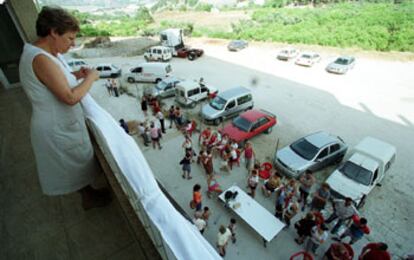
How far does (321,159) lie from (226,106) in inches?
204

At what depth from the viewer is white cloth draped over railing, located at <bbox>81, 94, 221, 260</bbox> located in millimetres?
1087

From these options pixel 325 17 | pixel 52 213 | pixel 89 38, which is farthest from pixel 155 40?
pixel 52 213

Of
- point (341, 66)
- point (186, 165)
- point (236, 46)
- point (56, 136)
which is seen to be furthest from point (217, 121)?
point (236, 46)

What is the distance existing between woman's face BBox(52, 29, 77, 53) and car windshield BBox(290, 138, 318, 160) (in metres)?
8.06

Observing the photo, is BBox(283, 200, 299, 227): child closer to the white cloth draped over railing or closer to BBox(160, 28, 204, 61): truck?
the white cloth draped over railing

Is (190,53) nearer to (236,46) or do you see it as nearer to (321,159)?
(236,46)

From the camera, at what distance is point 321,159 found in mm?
8000

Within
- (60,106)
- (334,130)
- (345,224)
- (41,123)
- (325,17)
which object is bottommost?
(334,130)

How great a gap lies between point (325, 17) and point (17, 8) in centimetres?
3336

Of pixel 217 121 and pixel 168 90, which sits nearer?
pixel 217 121

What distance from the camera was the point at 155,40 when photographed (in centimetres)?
3238

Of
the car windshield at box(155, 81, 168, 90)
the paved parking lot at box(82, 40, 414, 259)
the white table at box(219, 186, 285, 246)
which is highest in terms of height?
the car windshield at box(155, 81, 168, 90)

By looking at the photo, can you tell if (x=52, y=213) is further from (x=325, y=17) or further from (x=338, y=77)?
(x=325, y=17)

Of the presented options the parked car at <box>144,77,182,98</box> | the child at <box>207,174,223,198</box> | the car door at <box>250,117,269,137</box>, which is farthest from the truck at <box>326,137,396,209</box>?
the parked car at <box>144,77,182,98</box>
